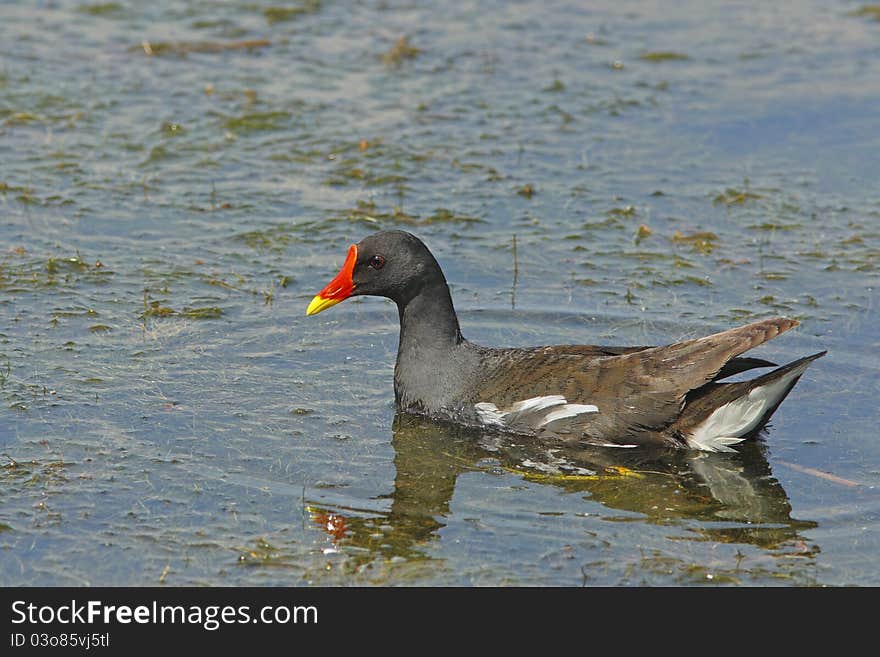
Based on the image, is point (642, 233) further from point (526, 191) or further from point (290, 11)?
point (290, 11)

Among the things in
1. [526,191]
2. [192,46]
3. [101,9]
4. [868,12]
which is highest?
[868,12]

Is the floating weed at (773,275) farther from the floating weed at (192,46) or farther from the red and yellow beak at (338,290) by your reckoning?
the floating weed at (192,46)

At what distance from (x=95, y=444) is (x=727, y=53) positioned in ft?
23.3

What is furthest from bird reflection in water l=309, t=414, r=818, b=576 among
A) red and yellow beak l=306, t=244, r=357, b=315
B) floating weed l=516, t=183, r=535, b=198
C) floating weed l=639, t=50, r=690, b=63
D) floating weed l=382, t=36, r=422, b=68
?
floating weed l=639, t=50, r=690, b=63

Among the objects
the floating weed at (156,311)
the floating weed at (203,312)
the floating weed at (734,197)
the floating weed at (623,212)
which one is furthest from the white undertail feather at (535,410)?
the floating weed at (734,197)

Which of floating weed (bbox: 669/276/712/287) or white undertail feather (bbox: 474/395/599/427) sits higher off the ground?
floating weed (bbox: 669/276/712/287)

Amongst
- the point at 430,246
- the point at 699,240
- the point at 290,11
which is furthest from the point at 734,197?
the point at 290,11

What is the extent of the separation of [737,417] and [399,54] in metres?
5.98

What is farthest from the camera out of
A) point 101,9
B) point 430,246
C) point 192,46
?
point 101,9

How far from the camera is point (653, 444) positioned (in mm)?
6051

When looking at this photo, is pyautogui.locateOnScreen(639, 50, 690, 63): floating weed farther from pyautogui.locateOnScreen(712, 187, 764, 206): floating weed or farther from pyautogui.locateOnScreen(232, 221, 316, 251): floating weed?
pyautogui.locateOnScreen(232, 221, 316, 251): floating weed

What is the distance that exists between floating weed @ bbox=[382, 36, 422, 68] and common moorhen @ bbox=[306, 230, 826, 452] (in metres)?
4.89

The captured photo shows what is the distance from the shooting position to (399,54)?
1116 cm

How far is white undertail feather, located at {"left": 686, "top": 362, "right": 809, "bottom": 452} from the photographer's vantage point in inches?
229
